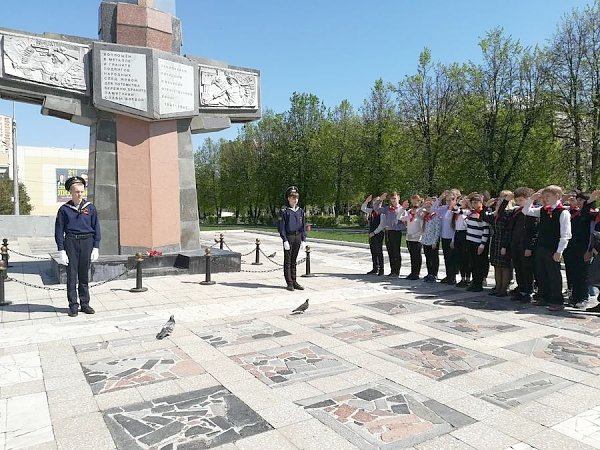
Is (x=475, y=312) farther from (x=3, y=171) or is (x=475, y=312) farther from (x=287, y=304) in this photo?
(x=3, y=171)

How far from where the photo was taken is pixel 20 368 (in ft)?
15.5

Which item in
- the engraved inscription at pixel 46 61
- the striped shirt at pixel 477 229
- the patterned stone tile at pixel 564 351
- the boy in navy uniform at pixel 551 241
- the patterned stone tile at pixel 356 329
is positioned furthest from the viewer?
the engraved inscription at pixel 46 61

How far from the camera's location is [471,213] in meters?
9.20

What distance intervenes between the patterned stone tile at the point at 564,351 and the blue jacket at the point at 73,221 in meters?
6.39

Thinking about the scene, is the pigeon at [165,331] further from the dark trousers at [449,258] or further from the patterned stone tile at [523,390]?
the dark trousers at [449,258]

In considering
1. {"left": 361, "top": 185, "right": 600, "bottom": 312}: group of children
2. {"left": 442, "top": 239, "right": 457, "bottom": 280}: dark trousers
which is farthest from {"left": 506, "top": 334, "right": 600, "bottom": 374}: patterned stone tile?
{"left": 442, "top": 239, "right": 457, "bottom": 280}: dark trousers

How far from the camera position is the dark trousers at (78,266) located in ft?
23.4

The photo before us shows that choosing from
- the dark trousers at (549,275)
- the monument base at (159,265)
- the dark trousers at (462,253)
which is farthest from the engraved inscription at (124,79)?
the dark trousers at (549,275)

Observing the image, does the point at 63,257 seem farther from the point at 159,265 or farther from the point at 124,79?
the point at 124,79

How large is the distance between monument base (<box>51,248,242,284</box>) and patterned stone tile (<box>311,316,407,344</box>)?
523 centimetres

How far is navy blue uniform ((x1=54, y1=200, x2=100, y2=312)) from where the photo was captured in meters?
7.14

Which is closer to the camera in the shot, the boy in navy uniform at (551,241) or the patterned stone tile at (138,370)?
the patterned stone tile at (138,370)

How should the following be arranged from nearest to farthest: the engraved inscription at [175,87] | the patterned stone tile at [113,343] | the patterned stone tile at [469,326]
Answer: the patterned stone tile at [113,343]
the patterned stone tile at [469,326]
the engraved inscription at [175,87]

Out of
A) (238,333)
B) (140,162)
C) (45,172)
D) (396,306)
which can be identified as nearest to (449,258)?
(396,306)
